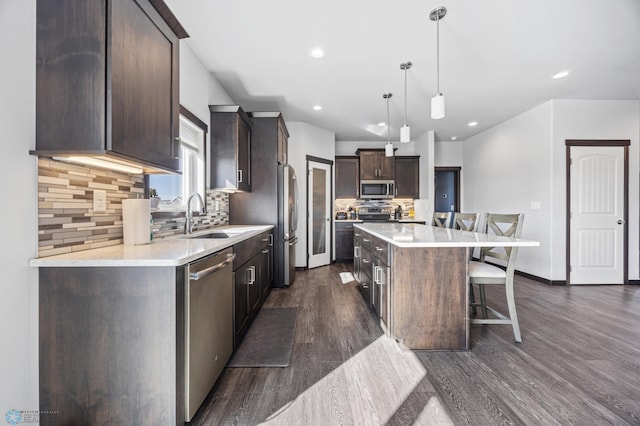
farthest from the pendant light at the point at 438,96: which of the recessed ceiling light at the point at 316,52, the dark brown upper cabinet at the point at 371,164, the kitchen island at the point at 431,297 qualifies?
the dark brown upper cabinet at the point at 371,164

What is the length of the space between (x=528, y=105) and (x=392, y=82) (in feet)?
7.97

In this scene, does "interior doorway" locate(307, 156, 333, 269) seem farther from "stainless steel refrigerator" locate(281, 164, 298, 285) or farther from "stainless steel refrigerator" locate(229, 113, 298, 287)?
"stainless steel refrigerator" locate(229, 113, 298, 287)

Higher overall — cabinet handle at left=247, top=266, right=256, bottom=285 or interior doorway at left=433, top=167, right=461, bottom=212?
→ interior doorway at left=433, top=167, right=461, bottom=212

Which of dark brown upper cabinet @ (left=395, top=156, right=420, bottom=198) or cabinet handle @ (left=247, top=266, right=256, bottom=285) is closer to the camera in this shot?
cabinet handle @ (left=247, top=266, right=256, bottom=285)

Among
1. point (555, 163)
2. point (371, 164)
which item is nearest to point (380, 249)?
point (555, 163)

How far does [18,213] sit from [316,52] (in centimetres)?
254

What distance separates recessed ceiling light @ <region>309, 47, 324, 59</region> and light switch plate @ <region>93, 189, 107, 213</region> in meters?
2.19

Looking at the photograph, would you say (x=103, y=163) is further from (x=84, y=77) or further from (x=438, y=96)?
(x=438, y=96)

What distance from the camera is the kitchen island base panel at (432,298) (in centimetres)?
204

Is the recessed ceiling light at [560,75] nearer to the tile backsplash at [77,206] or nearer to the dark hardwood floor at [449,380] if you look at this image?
A: the dark hardwood floor at [449,380]

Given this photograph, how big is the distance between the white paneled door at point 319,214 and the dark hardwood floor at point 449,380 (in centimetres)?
236

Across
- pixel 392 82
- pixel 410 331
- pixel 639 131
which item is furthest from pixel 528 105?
pixel 410 331

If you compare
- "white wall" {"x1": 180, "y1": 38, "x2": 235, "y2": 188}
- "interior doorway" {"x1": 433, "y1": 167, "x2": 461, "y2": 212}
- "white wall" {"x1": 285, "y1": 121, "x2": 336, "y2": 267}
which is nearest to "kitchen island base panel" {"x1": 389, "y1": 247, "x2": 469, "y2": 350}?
"white wall" {"x1": 180, "y1": 38, "x2": 235, "y2": 188}

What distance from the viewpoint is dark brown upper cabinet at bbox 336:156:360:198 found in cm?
585
